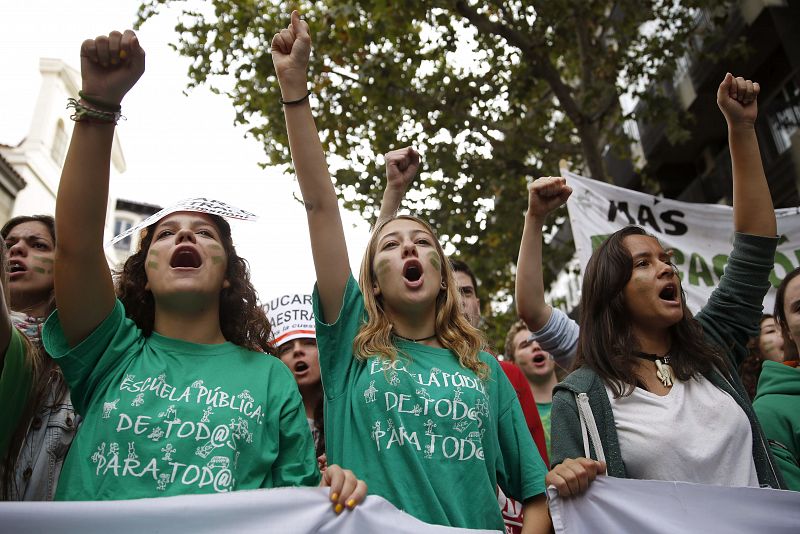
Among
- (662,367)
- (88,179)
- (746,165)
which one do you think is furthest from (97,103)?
(746,165)

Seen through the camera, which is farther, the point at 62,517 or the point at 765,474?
the point at 765,474

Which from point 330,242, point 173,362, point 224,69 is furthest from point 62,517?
point 224,69

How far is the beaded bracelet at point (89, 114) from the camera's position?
1.96 m

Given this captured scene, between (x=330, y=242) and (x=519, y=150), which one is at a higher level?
(x=519, y=150)

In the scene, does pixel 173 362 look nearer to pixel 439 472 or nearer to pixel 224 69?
pixel 439 472

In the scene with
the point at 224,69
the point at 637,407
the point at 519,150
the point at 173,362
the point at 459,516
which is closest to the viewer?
the point at 459,516

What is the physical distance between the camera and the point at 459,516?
2.04 metres

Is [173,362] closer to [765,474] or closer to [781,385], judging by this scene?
[765,474]

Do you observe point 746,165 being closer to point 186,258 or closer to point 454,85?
point 186,258

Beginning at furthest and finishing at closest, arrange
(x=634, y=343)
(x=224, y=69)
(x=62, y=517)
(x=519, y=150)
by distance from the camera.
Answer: (x=519, y=150) → (x=224, y=69) → (x=634, y=343) → (x=62, y=517)

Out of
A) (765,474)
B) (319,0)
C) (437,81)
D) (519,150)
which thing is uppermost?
(319,0)

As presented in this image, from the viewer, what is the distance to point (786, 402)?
8.86ft

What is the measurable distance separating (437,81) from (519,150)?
1.71 meters

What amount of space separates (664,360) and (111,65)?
2150 mm
